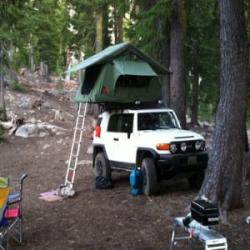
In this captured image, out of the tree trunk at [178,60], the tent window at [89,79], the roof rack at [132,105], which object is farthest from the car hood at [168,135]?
the tree trunk at [178,60]

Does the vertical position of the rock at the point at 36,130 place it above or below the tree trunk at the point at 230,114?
below

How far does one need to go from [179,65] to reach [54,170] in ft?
16.7

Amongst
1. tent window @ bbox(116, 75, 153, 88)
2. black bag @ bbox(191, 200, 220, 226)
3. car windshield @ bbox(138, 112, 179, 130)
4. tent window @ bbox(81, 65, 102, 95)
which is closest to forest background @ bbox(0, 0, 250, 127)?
tent window @ bbox(116, 75, 153, 88)

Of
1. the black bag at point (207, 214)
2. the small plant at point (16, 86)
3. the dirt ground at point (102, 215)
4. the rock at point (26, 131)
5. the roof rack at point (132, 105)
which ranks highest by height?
the small plant at point (16, 86)

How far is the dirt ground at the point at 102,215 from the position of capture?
7349mm

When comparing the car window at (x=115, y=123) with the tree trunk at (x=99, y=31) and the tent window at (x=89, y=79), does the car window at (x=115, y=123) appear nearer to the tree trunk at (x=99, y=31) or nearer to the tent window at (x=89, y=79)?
the tent window at (x=89, y=79)

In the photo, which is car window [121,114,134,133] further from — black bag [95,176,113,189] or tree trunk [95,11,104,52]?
tree trunk [95,11,104,52]

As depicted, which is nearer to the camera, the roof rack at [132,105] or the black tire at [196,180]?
the black tire at [196,180]

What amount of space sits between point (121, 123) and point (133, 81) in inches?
44.3

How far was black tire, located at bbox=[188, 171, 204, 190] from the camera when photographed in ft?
34.8

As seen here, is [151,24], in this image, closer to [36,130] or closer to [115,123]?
[115,123]

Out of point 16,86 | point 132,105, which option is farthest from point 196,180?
point 16,86

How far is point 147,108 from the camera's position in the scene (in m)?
11.4

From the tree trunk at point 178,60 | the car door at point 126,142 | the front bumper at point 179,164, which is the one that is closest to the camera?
the front bumper at point 179,164
